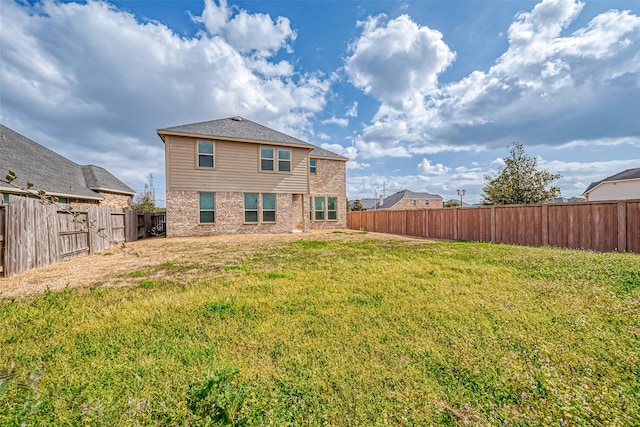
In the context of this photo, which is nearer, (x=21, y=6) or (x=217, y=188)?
(x=21, y=6)

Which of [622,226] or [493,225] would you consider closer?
[622,226]

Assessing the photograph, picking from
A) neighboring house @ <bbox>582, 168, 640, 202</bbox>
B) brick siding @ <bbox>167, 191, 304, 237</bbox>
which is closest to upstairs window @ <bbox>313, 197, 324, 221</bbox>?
brick siding @ <bbox>167, 191, 304, 237</bbox>

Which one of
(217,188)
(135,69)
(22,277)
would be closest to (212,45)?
(135,69)

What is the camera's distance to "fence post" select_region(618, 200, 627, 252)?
706cm

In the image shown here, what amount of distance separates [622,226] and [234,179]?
15.0m

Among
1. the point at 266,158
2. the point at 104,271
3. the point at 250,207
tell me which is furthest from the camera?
the point at 266,158

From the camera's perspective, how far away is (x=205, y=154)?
12.9 metres

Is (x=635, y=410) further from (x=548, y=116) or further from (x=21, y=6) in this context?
(x=548, y=116)

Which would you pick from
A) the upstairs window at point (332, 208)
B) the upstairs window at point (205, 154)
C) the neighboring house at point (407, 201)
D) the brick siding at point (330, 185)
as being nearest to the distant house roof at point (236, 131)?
the upstairs window at point (205, 154)

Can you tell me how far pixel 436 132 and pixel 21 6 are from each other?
2611 cm

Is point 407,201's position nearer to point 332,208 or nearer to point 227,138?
point 332,208

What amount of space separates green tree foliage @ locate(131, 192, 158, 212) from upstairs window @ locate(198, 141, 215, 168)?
14.0m

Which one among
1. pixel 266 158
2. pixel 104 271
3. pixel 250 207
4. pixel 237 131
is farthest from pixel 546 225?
pixel 237 131

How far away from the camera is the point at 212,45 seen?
10.7 metres
